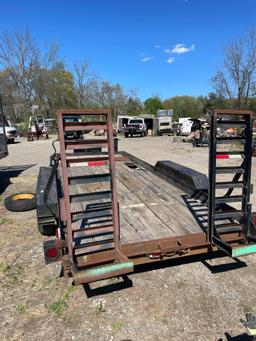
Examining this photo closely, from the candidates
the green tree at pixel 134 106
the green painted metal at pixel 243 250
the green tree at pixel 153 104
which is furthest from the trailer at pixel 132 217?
the green tree at pixel 153 104

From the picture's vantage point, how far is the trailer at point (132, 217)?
102 inches

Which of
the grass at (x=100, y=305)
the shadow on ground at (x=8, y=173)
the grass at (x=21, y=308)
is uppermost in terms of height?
the grass at (x=100, y=305)

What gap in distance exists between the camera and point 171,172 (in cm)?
552

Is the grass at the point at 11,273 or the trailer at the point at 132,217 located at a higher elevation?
the trailer at the point at 132,217

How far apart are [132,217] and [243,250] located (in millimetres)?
1490

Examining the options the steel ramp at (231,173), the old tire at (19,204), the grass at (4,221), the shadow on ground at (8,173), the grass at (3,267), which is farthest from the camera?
the shadow on ground at (8,173)

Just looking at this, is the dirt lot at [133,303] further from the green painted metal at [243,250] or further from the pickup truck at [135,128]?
the pickup truck at [135,128]

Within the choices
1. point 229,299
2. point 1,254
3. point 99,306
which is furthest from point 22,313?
point 229,299

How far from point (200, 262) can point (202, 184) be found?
4.36ft

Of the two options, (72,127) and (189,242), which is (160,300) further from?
(72,127)

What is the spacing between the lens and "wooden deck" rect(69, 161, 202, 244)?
339cm

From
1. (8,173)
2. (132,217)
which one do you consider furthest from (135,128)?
(132,217)

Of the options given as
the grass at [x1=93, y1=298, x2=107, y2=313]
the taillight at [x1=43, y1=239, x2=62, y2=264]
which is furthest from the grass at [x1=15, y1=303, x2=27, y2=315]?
the grass at [x1=93, y1=298, x2=107, y2=313]

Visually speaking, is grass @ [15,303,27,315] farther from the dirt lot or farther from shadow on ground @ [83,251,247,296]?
shadow on ground @ [83,251,247,296]
